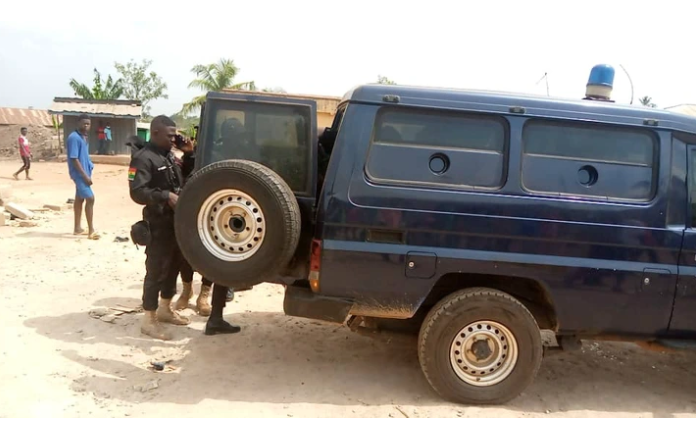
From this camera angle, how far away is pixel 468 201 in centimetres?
349

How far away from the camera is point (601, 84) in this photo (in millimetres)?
Result: 4262

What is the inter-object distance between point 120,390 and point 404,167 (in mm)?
2536

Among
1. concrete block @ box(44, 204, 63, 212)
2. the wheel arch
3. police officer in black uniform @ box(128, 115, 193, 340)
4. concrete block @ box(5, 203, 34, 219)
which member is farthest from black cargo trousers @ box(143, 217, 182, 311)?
concrete block @ box(44, 204, 63, 212)

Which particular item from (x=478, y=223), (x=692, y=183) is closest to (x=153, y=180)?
(x=478, y=223)

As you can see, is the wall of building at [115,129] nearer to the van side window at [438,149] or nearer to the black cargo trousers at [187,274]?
the black cargo trousers at [187,274]

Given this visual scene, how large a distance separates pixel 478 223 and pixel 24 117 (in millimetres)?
35726

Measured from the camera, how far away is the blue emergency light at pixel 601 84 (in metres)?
4.25

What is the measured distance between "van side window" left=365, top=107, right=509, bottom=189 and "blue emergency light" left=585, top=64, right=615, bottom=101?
1.23m

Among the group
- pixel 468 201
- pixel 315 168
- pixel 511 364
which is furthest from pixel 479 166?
pixel 511 364

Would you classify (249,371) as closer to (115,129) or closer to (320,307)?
(320,307)

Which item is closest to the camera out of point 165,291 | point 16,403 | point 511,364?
point 16,403

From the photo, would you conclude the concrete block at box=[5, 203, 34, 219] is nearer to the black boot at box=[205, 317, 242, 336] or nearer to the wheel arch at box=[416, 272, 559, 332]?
the black boot at box=[205, 317, 242, 336]

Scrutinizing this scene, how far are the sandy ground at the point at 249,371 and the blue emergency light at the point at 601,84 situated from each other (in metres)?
2.33

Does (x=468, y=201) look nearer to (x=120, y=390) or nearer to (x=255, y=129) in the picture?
(x=255, y=129)
